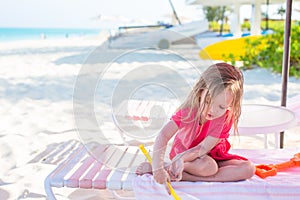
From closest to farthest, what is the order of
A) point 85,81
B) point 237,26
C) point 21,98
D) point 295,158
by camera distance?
1. point 85,81
2. point 295,158
3. point 21,98
4. point 237,26

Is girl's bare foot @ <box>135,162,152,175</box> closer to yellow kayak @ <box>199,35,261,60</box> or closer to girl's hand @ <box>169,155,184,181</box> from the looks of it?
girl's hand @ <box>169,155,184,181</box>

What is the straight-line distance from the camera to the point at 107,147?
74.4 inches

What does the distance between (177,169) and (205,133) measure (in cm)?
17

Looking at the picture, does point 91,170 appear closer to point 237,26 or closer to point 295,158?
point 295,158

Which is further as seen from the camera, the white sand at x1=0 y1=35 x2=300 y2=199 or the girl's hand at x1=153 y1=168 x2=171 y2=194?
the white sand at x1=0 y1=35 x2=300 y2=199

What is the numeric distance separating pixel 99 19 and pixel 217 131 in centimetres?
1736

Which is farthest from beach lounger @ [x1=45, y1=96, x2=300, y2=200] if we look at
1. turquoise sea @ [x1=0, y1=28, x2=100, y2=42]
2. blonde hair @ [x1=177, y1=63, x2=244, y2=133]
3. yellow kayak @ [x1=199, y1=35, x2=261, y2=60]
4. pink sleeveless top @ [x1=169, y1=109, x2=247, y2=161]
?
turquoise sea @ [x1=0, y1=28, x2=100, y2=42]

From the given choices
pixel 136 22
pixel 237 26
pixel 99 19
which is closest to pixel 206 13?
pixel 136 22

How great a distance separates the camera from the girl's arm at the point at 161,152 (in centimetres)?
138

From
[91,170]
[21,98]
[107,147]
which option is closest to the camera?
[91,170]

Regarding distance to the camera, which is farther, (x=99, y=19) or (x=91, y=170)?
(x=99, y=19)

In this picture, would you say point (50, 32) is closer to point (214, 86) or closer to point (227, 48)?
point (227, 48)

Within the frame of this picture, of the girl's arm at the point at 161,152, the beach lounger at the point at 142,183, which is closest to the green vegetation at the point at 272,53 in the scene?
the beach lounger at the point at 142,183

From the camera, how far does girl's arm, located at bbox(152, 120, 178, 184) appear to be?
138cm
